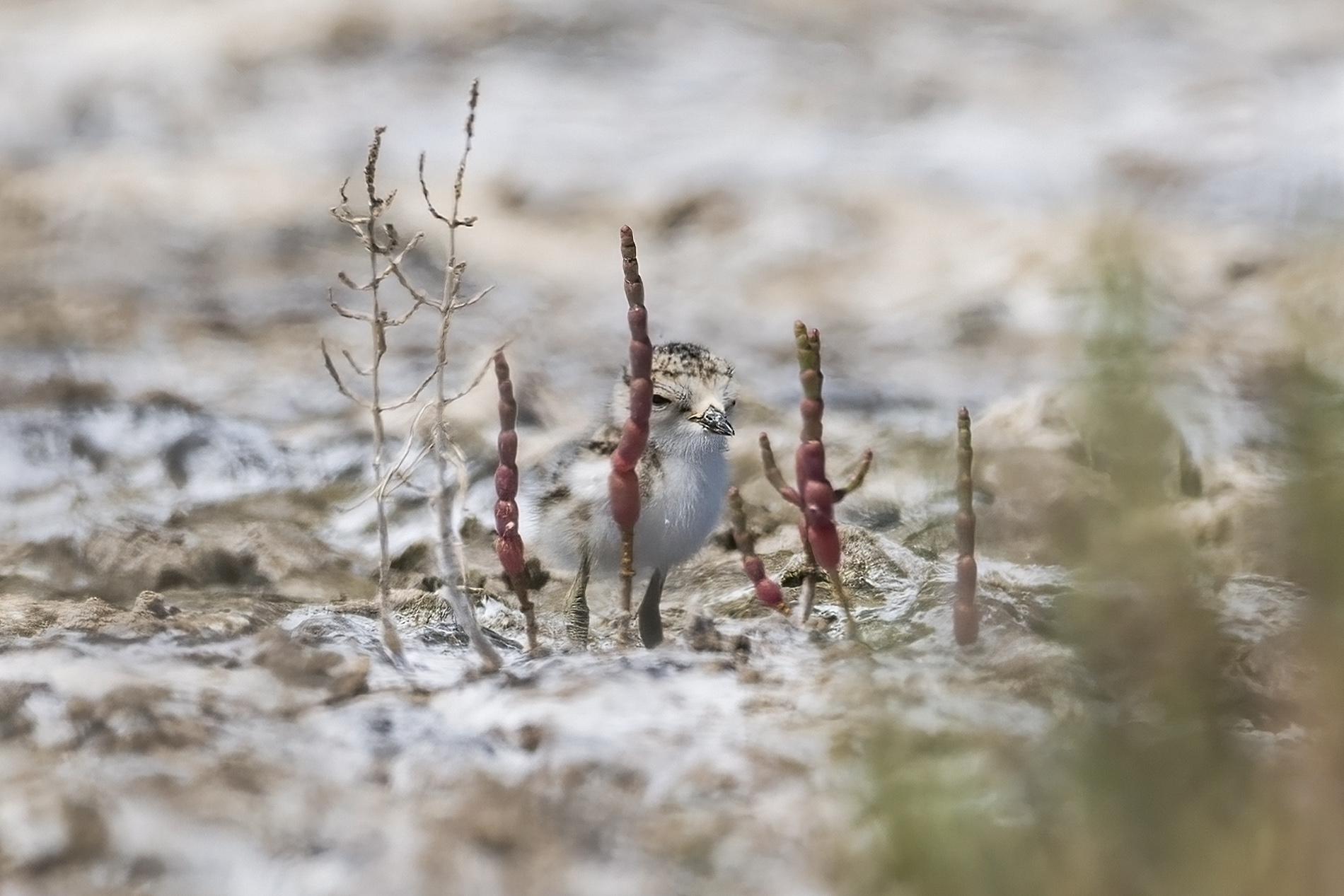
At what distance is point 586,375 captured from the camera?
7.04m

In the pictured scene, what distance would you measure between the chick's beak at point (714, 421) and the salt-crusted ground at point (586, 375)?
550 millimetres

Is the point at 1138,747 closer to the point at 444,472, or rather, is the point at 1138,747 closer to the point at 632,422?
→ the point at 632,422

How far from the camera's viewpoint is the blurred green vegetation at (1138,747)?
2.24m

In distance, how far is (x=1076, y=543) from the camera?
2607mm

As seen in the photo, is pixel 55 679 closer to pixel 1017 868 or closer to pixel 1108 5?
pixel 1017 868

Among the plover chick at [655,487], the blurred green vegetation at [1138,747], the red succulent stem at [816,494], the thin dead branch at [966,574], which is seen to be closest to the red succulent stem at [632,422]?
the red succulent stem at [816,494]

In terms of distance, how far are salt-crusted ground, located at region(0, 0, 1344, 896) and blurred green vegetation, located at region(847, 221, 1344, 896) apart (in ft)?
0.43

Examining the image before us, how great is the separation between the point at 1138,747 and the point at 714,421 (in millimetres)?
2421

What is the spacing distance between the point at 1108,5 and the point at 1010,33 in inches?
23.5

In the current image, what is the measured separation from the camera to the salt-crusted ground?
279cm

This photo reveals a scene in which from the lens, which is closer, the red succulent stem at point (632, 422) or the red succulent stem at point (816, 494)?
the red succulent stem at point (632, 422)

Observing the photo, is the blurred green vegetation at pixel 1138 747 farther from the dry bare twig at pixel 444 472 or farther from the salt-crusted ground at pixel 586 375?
the dry bare twig at pixel 444 472

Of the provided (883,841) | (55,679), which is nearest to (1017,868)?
(883,841)

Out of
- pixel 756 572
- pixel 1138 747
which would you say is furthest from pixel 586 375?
pixel 1138 747
